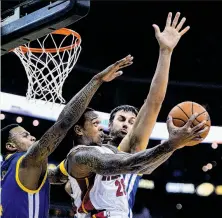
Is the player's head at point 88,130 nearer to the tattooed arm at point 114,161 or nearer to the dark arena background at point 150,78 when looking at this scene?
the tattooed arm at point 114,161

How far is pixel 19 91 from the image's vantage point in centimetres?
1020

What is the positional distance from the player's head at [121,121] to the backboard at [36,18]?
1.04 m

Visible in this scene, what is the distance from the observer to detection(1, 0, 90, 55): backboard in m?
3.27

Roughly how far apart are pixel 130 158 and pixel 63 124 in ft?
2.32

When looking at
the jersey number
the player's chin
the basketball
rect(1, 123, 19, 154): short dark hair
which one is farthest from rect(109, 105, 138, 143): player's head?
the basketball

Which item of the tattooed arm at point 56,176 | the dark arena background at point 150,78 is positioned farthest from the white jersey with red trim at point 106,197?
the dark arena background at point 150,78

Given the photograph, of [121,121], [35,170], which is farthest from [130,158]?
[121,121]

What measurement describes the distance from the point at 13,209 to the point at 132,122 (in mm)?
1278

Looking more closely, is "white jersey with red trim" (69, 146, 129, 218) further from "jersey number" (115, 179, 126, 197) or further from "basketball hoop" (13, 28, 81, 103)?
"basketball hoop" (13, 28, 81, 103)

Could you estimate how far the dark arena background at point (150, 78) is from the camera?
33.6ft

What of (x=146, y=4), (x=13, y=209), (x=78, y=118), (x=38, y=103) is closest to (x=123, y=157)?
(x=78, y=118)

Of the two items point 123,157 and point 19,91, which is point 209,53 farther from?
point 123,157

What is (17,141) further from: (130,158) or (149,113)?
(130,158)

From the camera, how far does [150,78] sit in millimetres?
11703
